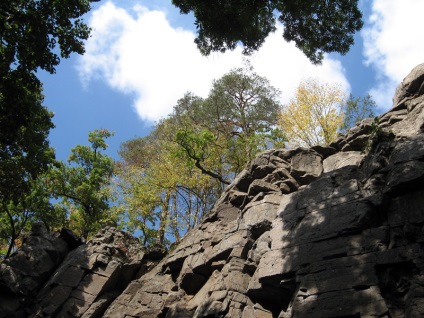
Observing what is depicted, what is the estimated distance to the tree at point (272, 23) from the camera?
13.8 metres

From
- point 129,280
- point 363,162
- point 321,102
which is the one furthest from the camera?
point 321,102

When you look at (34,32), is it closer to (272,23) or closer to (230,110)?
(272,23)

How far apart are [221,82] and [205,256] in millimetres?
18431

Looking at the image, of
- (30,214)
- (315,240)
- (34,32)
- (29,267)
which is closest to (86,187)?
(30,214)

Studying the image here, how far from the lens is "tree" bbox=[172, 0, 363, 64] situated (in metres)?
13.8

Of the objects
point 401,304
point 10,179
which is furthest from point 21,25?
point 401,304

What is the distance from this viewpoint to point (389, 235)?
33.5ft

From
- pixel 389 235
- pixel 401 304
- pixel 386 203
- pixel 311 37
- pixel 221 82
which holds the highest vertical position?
pixel 221 82

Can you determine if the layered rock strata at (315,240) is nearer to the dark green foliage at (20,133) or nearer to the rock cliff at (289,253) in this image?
the rock cliff at (289,253)

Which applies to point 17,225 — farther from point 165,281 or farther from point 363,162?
point 363,162

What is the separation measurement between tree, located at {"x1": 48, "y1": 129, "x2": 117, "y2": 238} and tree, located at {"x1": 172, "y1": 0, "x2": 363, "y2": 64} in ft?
50.7

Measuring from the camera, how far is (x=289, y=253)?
11.9m

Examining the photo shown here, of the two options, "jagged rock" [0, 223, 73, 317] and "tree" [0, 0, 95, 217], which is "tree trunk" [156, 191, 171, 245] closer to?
"jagged rock" [0, 223, 73, 317]

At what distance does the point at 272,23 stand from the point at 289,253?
9363 millimetres
